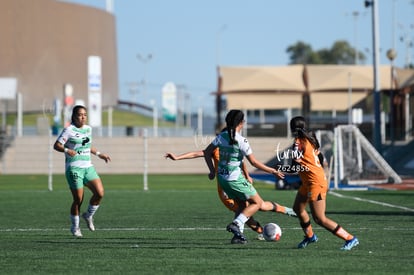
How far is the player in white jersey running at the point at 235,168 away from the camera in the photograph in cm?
1591

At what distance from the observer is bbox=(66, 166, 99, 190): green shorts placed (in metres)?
18.4

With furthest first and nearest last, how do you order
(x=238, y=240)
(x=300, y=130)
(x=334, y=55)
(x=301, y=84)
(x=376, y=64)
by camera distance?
(x=334, y=55) → (x=301, y=84) → (x=376, y=64) → (x=238, y=240) → (x=300, y=130)

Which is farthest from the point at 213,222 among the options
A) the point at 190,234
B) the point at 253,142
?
the point at 253,142

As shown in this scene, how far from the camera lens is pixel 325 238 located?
1738 centimetres

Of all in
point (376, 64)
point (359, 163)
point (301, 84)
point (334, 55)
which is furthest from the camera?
point (334, 55)

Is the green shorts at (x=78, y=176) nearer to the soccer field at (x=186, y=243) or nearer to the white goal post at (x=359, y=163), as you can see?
the soccer field at (x=186, y=243)

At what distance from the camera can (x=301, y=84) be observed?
277 feet

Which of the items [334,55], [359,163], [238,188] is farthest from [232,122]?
[334,55]

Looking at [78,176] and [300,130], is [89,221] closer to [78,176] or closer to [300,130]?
[78,176]

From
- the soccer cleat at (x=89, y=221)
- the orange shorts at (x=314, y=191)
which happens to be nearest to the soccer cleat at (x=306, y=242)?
the orange shorts at (x=314, y=191)

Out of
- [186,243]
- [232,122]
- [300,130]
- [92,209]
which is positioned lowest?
[186,243]

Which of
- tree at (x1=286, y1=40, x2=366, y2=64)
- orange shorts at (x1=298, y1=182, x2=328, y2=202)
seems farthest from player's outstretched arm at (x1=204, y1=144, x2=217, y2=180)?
tree at (x1=286, y1=40, x2=366, y2=64)

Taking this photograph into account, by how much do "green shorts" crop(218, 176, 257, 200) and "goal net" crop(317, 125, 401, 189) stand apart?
74.8ft

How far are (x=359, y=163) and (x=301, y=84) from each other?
4412 cm
